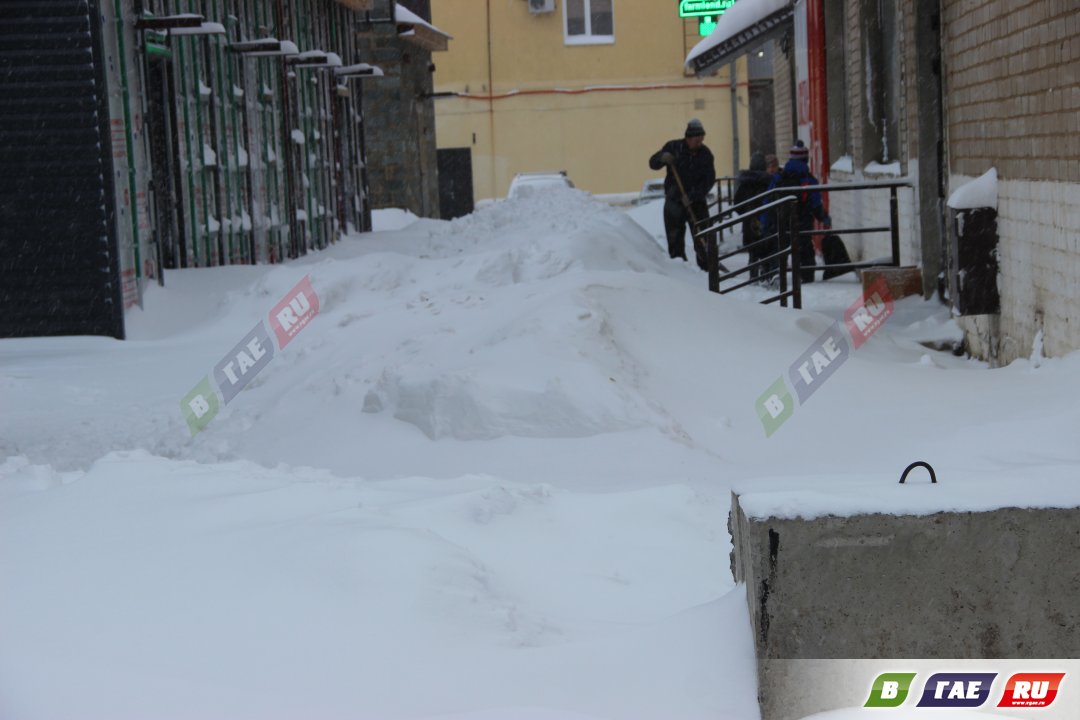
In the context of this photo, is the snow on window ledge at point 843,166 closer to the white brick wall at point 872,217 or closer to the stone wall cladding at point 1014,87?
the white brick wall at point 872,217

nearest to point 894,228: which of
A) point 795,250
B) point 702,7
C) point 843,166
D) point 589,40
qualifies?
point 795,250

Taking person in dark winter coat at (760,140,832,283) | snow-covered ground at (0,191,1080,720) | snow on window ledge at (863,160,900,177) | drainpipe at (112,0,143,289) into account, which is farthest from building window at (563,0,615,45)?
drainpipe at (112,0,143,289)

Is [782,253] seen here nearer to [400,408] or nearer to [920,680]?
[400,408]

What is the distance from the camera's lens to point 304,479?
5.96 m

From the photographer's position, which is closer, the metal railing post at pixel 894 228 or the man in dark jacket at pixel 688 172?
the metal railing post at pixel 894 228

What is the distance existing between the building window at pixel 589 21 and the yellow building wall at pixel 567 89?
236mm

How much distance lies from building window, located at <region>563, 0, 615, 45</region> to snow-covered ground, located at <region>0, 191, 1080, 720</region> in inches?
1124

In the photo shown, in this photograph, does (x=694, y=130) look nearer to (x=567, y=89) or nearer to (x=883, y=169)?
(x=883, y=169)

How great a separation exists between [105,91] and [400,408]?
506 cm

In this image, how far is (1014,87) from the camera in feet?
28.8

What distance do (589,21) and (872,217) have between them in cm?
2767

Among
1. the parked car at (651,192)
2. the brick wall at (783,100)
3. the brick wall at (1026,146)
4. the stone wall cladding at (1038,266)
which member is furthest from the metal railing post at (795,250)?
the parked car at (651,192)

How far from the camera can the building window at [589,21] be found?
41000 millimetres

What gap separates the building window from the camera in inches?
1614
